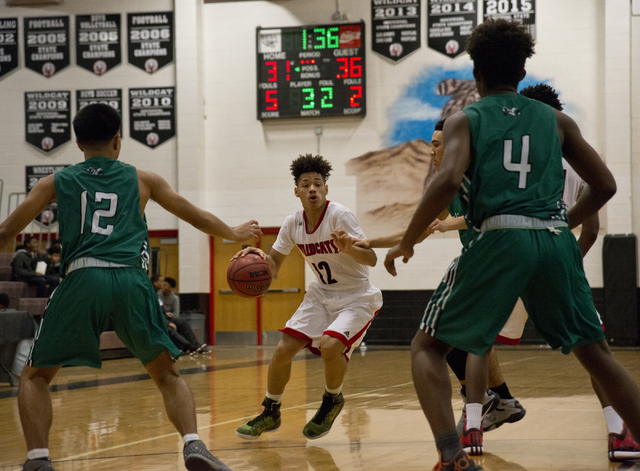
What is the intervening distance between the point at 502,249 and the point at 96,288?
171cm

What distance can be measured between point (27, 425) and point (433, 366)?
1.76 meters

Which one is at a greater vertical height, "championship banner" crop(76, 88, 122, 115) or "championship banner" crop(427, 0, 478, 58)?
"championship banner" crop(427, 0, 478, 58)

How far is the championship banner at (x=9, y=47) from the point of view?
15.0 m

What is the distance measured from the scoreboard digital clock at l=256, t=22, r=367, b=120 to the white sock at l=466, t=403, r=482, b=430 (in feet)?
35.4

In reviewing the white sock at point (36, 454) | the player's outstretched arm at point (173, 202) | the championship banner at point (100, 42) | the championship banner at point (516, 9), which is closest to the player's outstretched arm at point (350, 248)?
the player's outstretched arm at point (173, 202)

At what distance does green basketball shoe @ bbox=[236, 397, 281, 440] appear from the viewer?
4340 millimetres

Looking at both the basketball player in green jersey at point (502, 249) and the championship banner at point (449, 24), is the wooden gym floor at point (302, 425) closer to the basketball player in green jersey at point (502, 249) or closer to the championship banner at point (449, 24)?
the basketball player in green jersey at point (502, 249)

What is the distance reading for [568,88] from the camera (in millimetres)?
13539

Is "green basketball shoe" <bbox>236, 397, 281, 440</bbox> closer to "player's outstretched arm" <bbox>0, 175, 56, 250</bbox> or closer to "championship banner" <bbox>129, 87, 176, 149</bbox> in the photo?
"player's outstretched arm" <bbox>0, 175, 56, 250</bbox>

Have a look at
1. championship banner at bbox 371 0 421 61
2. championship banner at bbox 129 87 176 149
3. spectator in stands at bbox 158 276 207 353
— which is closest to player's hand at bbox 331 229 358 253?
spectator in stands at bbox 158 276 207 353

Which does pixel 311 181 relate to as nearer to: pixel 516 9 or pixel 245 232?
pixel 245 232

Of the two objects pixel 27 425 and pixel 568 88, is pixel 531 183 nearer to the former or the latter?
pixel 27 425

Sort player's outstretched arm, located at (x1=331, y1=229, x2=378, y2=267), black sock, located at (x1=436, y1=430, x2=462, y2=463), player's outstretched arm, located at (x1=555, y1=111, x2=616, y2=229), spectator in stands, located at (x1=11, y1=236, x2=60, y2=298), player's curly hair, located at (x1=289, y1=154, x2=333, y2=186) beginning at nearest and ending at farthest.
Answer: black sock, located at (x1=436, y1=430, x2=462, y2=463) → player's outstretched arm, located at (x1=555, y1=111, x2=616, y2=229) → player's outstretched arm, located at (x1=331, y1=229, x2=378, y2=267) → player's curly hair, located at (x1=289, y1=154, x2=333, y2=186) → spectator in stands, located at (x1=11, y1=236, x2=60, y2=298)

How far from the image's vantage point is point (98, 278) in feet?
10.4
